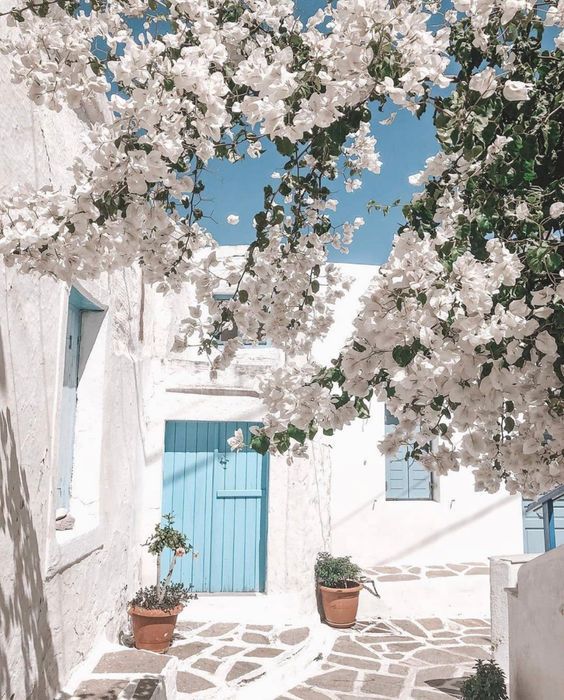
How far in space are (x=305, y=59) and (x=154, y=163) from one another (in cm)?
55

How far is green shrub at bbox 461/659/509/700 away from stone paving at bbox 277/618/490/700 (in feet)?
2.50

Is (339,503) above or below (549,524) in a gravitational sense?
below

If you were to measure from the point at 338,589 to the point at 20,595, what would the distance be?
438cm

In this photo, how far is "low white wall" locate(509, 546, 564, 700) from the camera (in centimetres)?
342

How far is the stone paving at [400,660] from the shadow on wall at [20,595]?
231 centimetres

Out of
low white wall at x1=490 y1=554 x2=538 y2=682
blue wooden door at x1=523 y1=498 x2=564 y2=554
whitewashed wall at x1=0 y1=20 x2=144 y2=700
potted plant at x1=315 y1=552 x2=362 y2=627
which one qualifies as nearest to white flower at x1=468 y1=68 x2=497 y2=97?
whitewashed wall at x1=0 y1=20 x2=144 y2=700

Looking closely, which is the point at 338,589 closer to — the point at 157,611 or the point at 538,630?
the point at 157,611

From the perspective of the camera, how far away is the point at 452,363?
5.19 feet

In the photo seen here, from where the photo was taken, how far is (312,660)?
5930 mm

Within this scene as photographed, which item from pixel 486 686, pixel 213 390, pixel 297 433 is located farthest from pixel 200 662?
pixel 297 433

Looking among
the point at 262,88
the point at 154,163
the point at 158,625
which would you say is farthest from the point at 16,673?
the point at 262,88

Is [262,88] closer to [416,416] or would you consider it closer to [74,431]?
[416,416]

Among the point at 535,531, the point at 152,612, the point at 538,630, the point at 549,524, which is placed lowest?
the point at 152,612

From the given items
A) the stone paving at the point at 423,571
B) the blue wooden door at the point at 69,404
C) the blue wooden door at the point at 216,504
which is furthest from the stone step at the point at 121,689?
the stone paving at the point at 423,571
